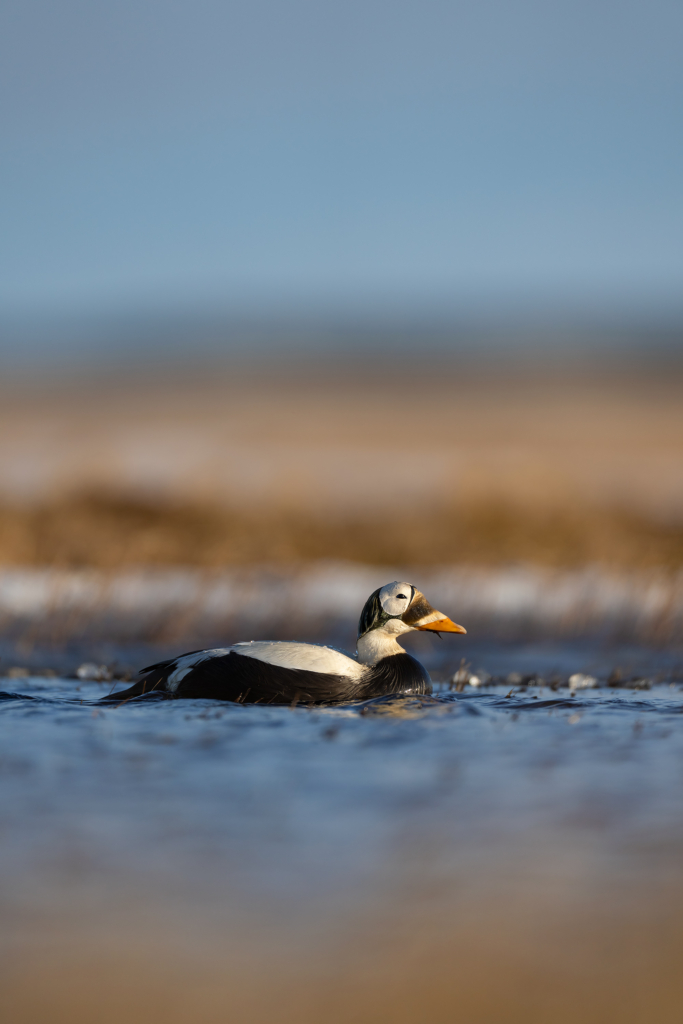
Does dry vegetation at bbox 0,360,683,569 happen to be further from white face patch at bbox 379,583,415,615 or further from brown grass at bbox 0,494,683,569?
white face patch at bbox 379,583,415,615

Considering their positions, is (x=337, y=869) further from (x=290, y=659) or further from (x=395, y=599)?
(x=395, y=599)

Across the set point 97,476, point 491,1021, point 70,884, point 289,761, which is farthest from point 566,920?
point 97,476

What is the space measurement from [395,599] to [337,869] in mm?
3398

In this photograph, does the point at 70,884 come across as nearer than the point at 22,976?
No

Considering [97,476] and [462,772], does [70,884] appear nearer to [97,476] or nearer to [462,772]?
[462,772]

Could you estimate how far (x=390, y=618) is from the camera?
7.42 metres

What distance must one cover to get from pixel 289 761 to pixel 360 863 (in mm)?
1498

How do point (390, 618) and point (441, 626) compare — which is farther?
point (441, 626)

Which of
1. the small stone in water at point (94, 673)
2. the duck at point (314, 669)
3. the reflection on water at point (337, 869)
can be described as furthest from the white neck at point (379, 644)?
the small stone in water at point (94, 673)

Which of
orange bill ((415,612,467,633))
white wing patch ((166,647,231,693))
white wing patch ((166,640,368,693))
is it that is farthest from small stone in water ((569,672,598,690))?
white wing patch ((166,647,231,693))

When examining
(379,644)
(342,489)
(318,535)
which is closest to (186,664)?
(379,644)

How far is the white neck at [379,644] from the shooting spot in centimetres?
742

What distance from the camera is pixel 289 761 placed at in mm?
5602

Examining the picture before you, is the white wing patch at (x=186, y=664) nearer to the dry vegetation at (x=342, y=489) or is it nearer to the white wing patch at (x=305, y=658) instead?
the white wing patch at (x=305, y=658)
